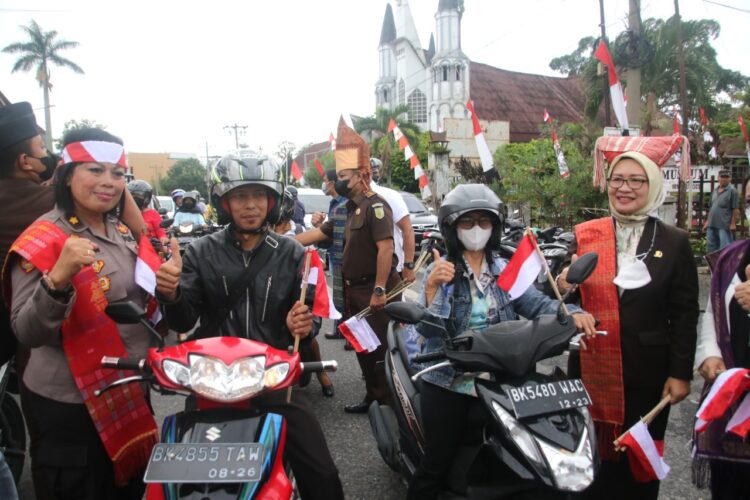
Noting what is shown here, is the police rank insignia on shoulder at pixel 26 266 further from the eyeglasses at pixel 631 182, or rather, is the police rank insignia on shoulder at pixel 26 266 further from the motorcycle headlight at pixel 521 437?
the eyeglasses at pixel 631 182

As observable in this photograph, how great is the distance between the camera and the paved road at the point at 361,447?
3.41m

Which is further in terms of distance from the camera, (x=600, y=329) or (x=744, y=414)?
(x=600, y=329)

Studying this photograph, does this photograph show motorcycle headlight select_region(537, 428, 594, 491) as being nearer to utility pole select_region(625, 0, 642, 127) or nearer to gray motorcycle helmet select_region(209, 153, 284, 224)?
gray motorcycle helmet select_region(209, 153, 284, 224)

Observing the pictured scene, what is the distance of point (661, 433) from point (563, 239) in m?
4.85

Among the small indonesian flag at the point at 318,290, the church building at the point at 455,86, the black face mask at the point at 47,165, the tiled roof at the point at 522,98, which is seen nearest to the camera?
the small indonesian flag at the point at 318,290

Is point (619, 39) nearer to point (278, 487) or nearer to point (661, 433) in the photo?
point (661, 433)

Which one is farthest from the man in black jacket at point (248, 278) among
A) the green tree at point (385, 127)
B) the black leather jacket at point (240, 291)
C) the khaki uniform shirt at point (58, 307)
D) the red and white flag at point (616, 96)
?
the green tree at point (385, 127)

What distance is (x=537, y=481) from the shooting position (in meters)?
1.97

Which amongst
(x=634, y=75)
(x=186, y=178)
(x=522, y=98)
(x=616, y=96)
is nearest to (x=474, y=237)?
(x=616, y=96)

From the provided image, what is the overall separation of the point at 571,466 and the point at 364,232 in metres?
2.88

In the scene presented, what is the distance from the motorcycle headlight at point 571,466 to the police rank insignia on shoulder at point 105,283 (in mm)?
1865

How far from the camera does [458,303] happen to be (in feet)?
9.02

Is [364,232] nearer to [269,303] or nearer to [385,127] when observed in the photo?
[269,303]

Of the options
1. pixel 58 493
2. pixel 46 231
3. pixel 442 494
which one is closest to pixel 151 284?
pixel 46 231
